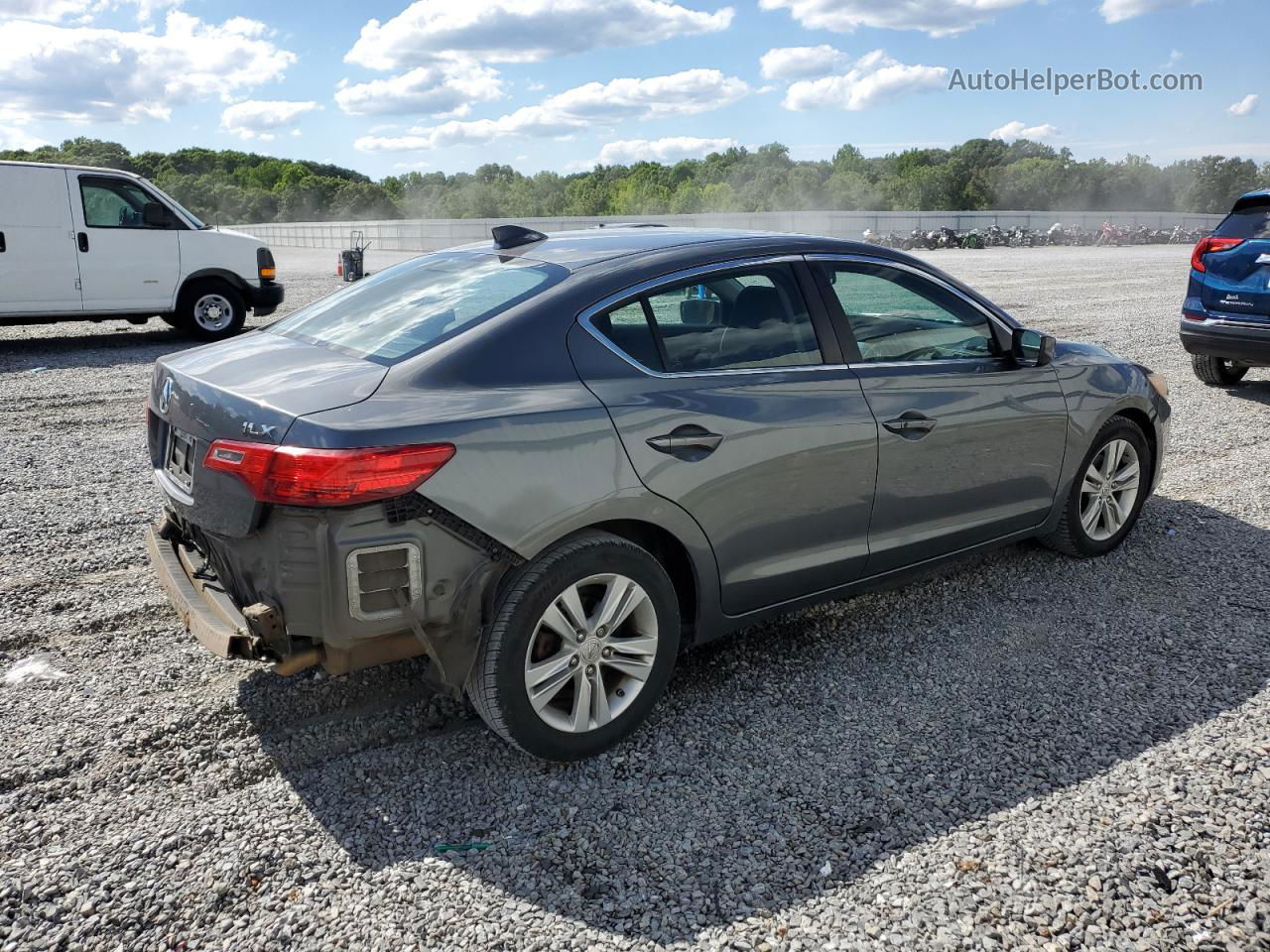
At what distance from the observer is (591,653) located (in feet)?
10.7

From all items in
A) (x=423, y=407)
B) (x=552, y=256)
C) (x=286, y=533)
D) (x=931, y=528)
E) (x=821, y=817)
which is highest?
(x=552, y=256)

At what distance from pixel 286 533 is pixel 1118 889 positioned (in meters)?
2.43

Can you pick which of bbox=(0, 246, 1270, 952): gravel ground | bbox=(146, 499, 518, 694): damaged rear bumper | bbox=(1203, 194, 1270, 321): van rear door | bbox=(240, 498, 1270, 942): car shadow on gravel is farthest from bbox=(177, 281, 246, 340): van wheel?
bbox=(146, 499, 518, 694): damaged rear bumper

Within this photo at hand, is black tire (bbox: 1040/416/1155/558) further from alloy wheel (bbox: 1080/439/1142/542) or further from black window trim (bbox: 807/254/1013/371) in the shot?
black window trim (bbox: 807/254/1013/371)

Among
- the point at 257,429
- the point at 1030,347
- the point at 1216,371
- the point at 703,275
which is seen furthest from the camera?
the point at 1216,371

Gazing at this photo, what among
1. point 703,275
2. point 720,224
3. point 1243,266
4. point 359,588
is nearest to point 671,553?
point 703,275

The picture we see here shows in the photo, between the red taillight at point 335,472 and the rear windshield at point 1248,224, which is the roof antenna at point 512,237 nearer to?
the red taillight at point 335,472

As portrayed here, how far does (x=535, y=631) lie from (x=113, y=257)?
11.2 m

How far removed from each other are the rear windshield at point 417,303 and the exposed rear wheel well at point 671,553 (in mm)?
814

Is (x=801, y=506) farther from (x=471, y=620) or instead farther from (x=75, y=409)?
(x=75, y=409)

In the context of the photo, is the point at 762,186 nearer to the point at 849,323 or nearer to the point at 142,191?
the point at 142,191

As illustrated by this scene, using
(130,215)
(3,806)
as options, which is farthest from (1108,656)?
(130,215)

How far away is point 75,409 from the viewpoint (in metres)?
8.73

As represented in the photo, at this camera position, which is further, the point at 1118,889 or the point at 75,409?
the point at 75,409
